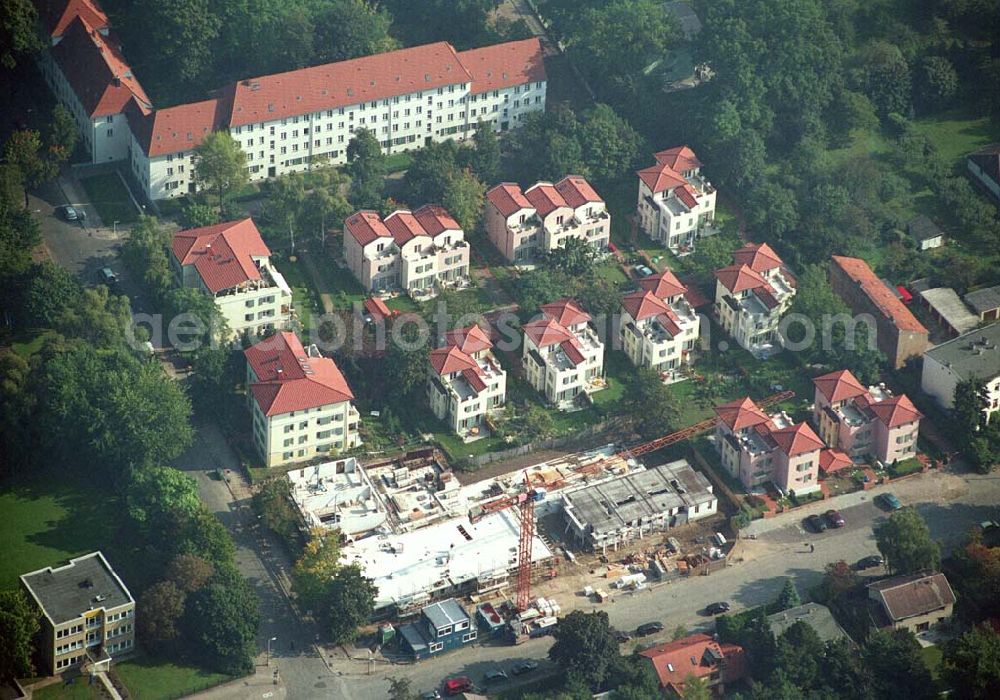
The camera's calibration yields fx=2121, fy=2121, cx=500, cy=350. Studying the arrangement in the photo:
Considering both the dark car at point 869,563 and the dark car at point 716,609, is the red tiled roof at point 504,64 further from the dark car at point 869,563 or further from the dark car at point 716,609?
the dark car at point 716,609

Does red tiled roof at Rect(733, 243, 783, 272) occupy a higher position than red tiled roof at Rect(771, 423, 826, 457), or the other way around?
red tiled roof at Rect(733, 243, 783, 272)

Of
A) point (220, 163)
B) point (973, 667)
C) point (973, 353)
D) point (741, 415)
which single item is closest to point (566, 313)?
point (741, 415)

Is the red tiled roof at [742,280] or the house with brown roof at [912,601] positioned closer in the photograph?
the house with brown roof at [912,601]

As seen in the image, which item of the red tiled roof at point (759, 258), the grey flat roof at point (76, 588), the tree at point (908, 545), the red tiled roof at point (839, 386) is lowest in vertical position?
the grey flat roof at point (76, 588)

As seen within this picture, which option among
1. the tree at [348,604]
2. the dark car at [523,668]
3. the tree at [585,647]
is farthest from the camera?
the tree at [348,604]

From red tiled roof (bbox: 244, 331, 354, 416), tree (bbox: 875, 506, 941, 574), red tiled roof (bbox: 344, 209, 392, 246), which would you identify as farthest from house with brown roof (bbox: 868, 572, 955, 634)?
red tiled roof (bbox: 344, 209, 392, 246)

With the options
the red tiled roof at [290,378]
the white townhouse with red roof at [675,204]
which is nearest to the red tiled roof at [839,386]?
the white townhouse with red roof at [675,204]

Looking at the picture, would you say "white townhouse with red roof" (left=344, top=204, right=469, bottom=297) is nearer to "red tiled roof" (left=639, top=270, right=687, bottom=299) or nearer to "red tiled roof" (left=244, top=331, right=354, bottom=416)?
"red tiled roof" (left=244, top=331, right=354, bottom=416)
